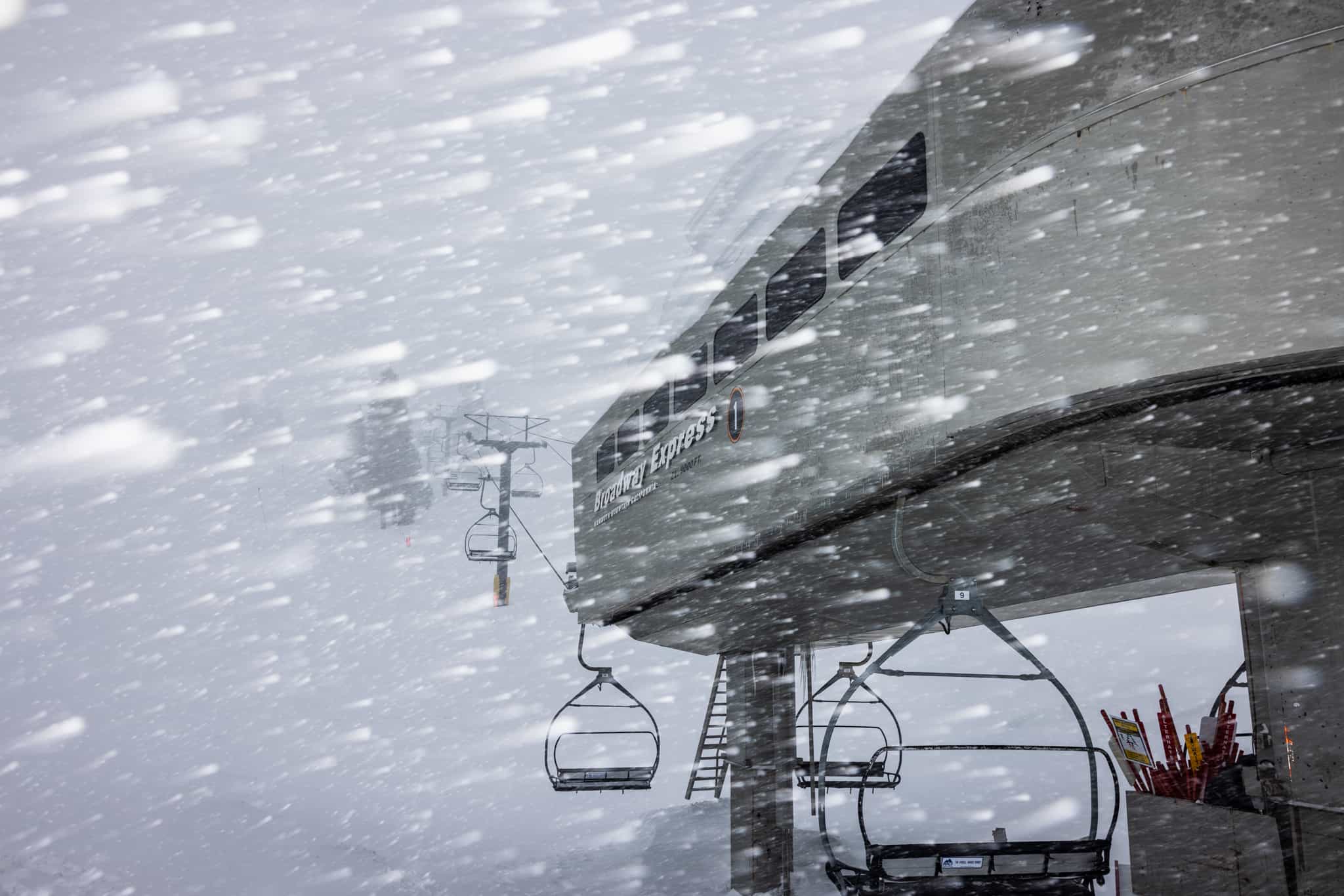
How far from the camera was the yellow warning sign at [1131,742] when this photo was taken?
5.16 metres

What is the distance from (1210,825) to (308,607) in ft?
154

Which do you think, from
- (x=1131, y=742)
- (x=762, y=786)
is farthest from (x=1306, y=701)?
(x=762, y=786)

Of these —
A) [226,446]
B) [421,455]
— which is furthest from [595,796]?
[226,446]

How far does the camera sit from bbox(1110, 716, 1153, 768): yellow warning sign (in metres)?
5.16

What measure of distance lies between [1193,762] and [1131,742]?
0.36m

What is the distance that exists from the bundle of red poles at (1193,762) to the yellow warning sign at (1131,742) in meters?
0.03

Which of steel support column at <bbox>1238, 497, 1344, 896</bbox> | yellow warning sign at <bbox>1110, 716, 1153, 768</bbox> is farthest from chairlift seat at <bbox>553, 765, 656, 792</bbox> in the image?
steel support column at <bbox>1238, 497, 1344, 896</bbox>

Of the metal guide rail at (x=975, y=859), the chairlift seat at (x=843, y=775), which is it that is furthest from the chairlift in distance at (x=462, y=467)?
the metal guide rail at (x=975, y=859)

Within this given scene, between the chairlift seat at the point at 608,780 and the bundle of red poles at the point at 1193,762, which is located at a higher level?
the bundle of red poles at the point at 1193,762

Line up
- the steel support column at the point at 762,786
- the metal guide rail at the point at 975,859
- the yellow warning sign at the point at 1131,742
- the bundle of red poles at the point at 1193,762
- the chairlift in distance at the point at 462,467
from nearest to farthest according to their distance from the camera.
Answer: the metal guide rail at the point at 975,859
the bundle of red poles at the point at 1193,762
the yellow warning sign at the point at 1131,742
the steel support column at the point at 762,786
the chairlift in distance at the point at 462,467

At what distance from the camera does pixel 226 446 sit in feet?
313

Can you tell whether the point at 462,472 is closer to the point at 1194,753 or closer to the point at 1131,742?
the point at 1131,742

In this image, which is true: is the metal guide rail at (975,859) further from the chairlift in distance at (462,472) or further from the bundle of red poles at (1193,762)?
the chairlift in distance at (462,472)

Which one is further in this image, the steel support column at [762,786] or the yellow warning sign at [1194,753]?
the steel support column at [762,786]
